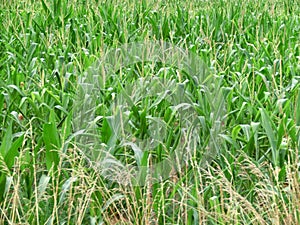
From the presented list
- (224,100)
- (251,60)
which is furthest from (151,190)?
(251,60)

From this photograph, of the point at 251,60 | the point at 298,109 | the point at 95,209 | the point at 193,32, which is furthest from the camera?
the point at 193,32

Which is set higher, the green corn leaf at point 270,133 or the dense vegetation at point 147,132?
the green corn leaf at point 270,133

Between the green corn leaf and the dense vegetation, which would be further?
the green corn leaf

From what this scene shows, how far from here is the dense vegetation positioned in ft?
8.45

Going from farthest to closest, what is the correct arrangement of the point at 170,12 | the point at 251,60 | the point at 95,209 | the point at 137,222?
the point at 170,12
the point at 251,60
the point at 95,209
the point at 137,222

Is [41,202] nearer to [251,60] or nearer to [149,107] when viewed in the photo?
[149,107]

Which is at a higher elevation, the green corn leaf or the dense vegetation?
the green corn leaf

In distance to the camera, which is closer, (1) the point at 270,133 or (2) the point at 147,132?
(1) the point at 270,133

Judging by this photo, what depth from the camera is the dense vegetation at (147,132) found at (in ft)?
8.45

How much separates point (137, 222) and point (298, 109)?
1353 millimetres

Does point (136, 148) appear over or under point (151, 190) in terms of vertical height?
over

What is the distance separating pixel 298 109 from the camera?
3.35 meters

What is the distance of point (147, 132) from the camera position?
3.19 m

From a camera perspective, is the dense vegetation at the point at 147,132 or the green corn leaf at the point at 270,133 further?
the green corn leaf at the point at 270,133
